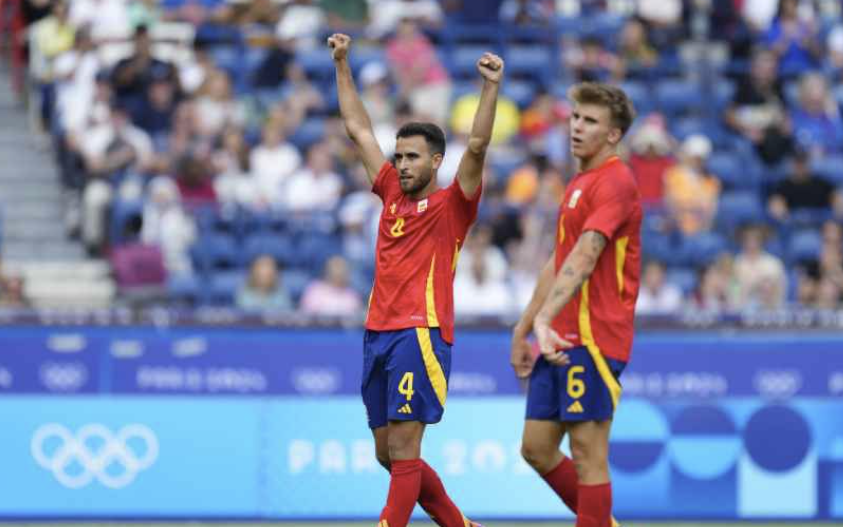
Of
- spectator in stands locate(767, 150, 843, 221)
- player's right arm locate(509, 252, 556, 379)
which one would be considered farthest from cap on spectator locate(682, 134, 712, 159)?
player's right arm locate(509, 252, 556, 379)

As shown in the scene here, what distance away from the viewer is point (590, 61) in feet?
63.9

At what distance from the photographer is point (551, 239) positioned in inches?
671

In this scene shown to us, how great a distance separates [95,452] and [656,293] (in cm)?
579

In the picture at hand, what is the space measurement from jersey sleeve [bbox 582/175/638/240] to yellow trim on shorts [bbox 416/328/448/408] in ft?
3.02

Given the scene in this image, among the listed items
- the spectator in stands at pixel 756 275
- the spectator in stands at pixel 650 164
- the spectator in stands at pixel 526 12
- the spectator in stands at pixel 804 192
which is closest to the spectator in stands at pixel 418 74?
the spectator in stands at pixel 526 12

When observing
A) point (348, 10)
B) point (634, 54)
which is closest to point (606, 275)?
point (634, 54)

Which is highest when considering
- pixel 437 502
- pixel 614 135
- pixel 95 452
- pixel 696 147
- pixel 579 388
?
pixel 696 147

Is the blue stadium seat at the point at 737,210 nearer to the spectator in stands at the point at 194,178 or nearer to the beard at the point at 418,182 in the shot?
the spectator in stands at the point at 194,178

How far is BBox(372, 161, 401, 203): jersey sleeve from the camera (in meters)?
9.79

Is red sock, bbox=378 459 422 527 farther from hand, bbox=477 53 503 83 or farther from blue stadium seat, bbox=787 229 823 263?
blue stadium seat, bbox=787 229 823 263

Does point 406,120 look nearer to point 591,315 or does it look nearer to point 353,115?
point 353,115

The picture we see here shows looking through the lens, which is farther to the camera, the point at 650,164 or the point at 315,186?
the point at 650,164

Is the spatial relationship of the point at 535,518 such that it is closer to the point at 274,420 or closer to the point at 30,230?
the point at 274,420

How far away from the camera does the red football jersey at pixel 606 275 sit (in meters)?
9.47
